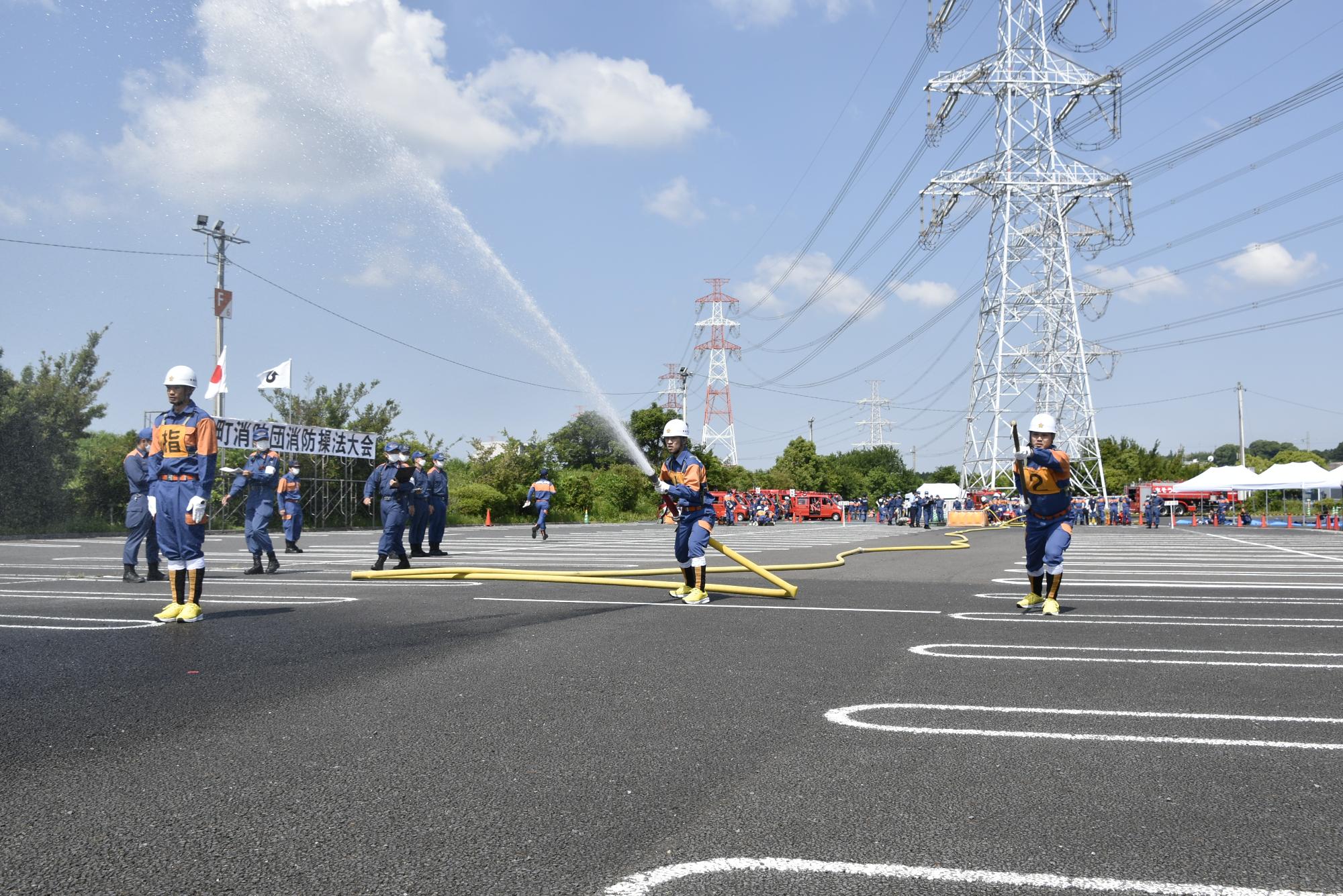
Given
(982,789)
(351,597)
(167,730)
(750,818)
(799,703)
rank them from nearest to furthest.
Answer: (750,818)
(982,789)
(167,730)
(799,703)
(351,597)

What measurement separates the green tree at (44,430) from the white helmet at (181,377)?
24738mm

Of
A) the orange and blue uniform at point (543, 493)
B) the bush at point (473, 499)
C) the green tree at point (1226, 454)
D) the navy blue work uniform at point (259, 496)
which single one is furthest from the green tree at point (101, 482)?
the green tree at point (1226, 454)

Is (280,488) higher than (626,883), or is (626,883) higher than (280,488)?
(280,488)

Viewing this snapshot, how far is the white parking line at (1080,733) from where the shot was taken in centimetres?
477

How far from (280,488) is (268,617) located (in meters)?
13.8

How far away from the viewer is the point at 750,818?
12.0ft

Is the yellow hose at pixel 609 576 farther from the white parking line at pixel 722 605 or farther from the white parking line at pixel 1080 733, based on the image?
the white parking line at pixel 1080 733

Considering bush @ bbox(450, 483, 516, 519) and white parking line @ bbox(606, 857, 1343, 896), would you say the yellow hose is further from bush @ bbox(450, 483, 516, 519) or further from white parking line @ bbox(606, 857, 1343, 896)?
bush @ bbox(450, 483, 516, 519)

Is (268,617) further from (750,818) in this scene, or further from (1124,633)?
(1124,633)

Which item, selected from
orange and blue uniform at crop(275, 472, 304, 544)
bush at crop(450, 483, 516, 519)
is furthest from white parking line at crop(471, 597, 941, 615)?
bush at crop(450, 483, 516, 519)

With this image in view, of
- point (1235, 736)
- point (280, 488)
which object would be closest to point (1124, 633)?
point (1235, 736)

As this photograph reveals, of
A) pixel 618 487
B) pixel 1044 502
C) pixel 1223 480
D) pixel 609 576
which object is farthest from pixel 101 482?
pixel 1223 480

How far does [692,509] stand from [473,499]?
38834 mm

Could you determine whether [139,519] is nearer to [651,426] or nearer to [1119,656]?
[1119,656]
